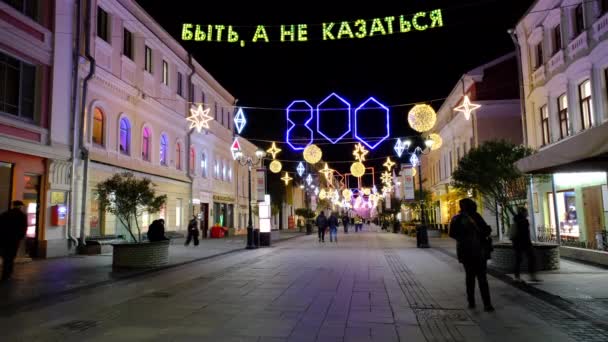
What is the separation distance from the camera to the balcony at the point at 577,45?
16666 millimetres

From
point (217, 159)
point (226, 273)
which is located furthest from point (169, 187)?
point (226, 273)

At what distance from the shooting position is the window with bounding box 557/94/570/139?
18.9 m

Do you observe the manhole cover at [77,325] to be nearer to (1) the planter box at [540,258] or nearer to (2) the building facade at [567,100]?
(2) the building facade at [567,100]

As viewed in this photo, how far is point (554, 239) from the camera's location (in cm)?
1833

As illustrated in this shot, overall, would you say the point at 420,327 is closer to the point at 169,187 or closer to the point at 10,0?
the point at 10,0

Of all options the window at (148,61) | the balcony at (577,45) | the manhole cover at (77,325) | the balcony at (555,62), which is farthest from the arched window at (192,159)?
the manhole cover at (77,325)

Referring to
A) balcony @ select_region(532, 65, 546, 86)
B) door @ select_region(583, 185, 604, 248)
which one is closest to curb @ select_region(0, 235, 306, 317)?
door @ select_region(583, 185, 604, 248)

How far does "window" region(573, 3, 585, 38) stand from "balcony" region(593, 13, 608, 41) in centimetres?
103

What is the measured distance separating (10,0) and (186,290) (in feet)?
Result: 42.1

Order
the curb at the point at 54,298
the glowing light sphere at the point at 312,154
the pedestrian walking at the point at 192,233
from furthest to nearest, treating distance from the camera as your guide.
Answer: the glowing light sphere at the point at 312,154, the pedestrian walking at the point at 192,233, the curb at the point at 54,298

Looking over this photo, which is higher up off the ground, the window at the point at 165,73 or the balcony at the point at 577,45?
the window at the point at 165,73

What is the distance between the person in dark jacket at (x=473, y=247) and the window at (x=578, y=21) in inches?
496

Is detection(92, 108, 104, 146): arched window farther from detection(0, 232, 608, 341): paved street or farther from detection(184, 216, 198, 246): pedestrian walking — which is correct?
detection(0, 232, 608, 341): paved street

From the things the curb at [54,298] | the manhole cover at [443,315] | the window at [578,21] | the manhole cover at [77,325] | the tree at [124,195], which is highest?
the window at [578,21]
